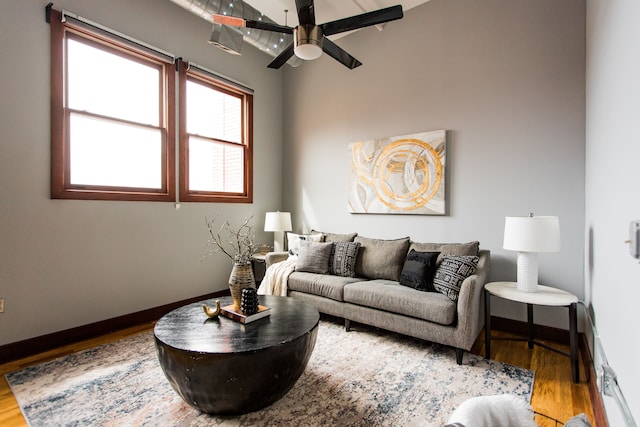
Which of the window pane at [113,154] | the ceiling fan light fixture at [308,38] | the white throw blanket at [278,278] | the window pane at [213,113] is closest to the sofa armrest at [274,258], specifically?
the white throw blanket at [278,278]

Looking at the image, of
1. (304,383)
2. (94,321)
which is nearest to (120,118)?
(94,321)

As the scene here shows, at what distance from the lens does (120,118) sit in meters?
3.20

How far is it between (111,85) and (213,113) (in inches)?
47.1

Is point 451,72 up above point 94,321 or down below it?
above

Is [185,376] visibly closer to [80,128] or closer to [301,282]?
[301,282]

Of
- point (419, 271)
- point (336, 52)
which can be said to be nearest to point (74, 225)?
point (336, 52)

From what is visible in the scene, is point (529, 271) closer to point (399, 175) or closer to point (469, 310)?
point (469, 310)

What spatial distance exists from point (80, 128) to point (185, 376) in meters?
2.61

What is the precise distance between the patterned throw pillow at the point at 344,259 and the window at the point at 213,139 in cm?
166

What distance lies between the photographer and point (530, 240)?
2369 mm

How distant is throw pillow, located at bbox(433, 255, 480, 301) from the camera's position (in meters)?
2.58

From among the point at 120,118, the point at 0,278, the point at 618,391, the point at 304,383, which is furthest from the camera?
the point at 120,118

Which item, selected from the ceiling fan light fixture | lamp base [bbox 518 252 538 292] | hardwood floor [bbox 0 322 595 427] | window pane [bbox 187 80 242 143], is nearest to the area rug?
hardwood floor [bbox 0 322 595 427]

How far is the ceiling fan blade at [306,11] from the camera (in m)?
2.22
